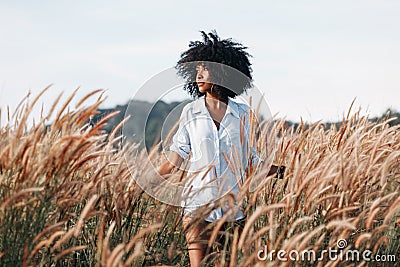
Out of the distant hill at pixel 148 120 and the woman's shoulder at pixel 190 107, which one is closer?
the distant hill at pixel 148 120

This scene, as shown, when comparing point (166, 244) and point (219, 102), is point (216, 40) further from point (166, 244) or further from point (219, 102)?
point (166, 244)

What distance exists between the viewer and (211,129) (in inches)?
124

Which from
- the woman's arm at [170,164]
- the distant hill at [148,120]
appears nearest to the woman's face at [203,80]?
the distant hill at [148,120]

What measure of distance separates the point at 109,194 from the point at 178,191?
1.30 ft

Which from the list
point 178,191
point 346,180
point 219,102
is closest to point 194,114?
point 219,102

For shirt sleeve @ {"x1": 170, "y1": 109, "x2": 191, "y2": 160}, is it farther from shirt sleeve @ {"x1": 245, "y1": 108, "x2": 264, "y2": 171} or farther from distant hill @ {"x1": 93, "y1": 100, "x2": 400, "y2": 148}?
shirt sleeve @ {"x1": 245, "y1": 108, "x2": 264, "y2": 171}

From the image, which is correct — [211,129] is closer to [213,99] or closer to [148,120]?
[213,99]

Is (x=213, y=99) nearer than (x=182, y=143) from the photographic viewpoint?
No

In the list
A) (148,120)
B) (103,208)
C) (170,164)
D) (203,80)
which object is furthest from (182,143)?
(103,208)

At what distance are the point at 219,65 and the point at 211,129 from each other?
0.38m

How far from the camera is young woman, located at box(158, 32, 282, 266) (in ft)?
9.89

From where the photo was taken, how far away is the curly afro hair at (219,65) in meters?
3.28

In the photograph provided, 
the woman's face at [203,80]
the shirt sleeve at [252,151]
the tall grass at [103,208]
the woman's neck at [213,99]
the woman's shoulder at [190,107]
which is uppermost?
the woman's face at [203,80]

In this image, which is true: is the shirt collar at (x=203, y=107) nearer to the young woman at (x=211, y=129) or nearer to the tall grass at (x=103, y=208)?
the young woman at (x=211, y=129)
